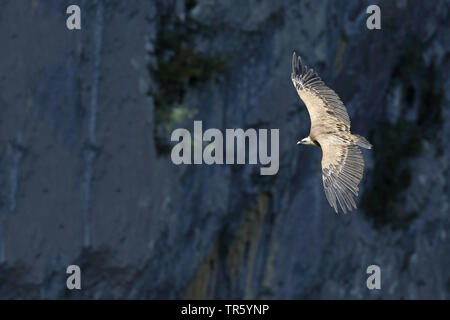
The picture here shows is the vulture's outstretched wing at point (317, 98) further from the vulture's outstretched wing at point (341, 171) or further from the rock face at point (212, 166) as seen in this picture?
the rock face at point (212, 166)

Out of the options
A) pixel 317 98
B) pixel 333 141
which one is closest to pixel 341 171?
pixel 333 141

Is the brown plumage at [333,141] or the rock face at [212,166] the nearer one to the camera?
the brown plumage at [333,141]

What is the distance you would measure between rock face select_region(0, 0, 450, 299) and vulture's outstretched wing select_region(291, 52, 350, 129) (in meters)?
3.15

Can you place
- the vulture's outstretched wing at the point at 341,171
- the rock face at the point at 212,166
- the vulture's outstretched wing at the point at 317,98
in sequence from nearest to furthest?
the vulture's outstretched wing at the point at 341,171
the vulture's outstretched wing at the point at 317,98
the rock face at the point at 212,166

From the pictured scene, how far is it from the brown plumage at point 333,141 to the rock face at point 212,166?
3346mm

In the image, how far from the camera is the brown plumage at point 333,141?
10.1 m

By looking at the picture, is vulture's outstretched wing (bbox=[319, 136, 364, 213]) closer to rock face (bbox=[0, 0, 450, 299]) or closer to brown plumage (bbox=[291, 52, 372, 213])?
brown plumage (bbox=[291, 52, 372, 213])

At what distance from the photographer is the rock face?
13492 mm

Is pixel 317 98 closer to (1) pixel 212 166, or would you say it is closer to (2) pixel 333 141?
(2) pixel 333 141

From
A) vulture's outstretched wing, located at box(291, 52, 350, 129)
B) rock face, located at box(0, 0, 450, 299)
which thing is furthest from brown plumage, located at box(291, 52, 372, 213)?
rock face, located at box(0, 0, 450, 299)

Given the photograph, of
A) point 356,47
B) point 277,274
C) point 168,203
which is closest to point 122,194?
point 168,203

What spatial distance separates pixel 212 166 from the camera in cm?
1631

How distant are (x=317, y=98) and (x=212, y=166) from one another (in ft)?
14.5

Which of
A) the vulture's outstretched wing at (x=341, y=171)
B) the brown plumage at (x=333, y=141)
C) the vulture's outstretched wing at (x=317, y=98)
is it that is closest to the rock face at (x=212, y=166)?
the vulture's outstretched wing at (x=317, y=98)
